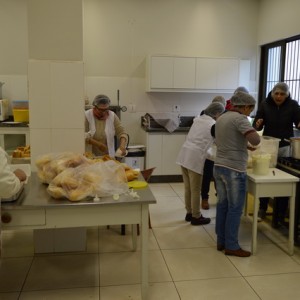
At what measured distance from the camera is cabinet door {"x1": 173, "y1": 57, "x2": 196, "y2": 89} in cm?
543

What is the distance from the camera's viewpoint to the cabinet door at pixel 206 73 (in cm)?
548

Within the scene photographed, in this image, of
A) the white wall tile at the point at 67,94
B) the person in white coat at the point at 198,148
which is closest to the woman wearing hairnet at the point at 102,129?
the person in white coat at the point at 198,148

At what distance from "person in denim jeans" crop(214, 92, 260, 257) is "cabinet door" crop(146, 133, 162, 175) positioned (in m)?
2.28

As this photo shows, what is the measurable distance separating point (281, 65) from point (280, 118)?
1909mm

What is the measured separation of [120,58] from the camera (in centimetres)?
565

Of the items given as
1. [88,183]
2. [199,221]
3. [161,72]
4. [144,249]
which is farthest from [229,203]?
[161,72]

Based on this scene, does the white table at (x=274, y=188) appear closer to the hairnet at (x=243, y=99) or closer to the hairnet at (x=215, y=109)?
the hairnet at (x=243, y=99)

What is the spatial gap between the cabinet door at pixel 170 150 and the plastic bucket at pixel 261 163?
2.30m

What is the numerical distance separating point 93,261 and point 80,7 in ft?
6.63

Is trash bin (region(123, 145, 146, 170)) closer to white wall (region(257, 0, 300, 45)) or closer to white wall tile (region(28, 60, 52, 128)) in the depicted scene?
white wall (region(257, 0, 300, 45))

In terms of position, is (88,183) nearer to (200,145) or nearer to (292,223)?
(200,145)

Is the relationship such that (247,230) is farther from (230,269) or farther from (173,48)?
(173,48)

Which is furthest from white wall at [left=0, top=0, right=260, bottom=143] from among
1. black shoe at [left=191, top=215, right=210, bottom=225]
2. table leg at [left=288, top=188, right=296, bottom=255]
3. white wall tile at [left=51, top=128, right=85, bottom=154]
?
table leg at [left=288, top=188, right=296, bottom=255]

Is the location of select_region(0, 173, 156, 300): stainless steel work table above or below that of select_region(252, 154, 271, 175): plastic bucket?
below
